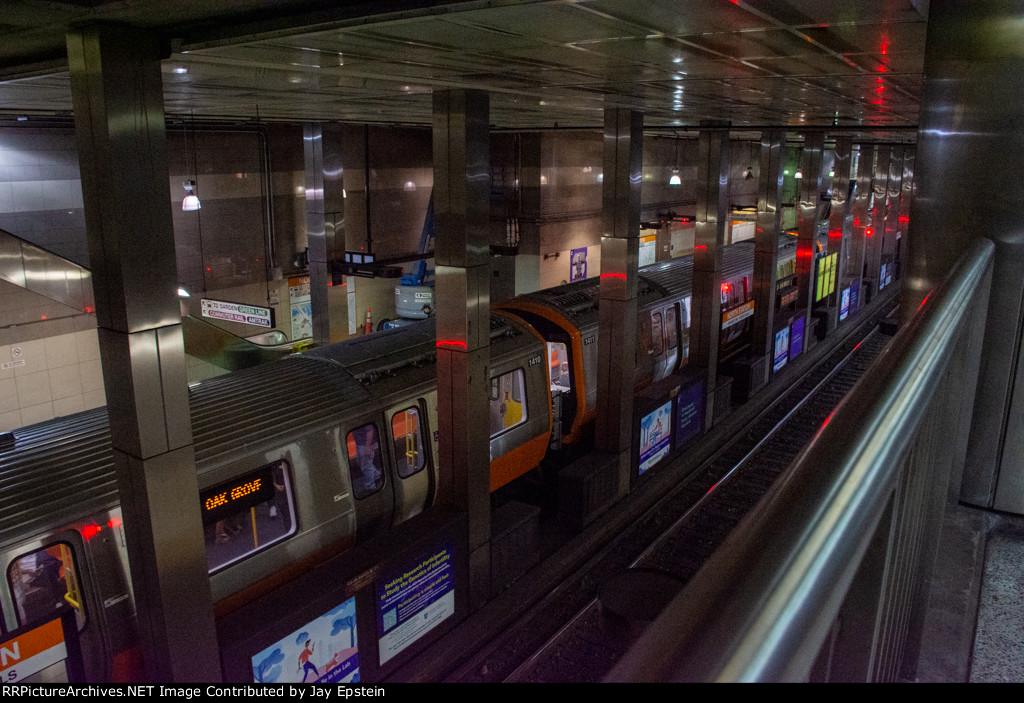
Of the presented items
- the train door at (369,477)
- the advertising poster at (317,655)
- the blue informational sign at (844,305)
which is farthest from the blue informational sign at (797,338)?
the advertising poster at (317,655)

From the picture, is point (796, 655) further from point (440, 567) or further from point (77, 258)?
point (77, 258)

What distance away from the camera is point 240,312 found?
11.3 m

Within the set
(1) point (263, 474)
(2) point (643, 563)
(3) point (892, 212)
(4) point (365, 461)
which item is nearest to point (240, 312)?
(4) point (365, 461)

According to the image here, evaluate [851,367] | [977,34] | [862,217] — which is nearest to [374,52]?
[977,34]

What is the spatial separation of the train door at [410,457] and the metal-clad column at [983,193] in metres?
5.85

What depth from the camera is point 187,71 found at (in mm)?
6016

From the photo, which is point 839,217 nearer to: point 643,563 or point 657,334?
point 657,334

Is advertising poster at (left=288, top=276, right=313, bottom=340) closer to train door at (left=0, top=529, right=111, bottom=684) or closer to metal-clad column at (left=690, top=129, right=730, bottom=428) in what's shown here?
metal-clad column at (left=690, top=129, right=730, bottom=428)

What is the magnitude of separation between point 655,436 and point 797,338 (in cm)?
829

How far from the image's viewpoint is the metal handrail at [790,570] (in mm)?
617

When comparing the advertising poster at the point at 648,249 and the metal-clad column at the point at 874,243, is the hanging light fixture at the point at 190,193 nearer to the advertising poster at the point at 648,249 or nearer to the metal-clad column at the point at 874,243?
the advertising poster at the point at 648,249

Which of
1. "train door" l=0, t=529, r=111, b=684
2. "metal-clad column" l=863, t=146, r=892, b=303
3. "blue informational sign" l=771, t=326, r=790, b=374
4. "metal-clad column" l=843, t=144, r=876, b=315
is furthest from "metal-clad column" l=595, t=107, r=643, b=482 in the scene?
"metal-clad column" l=863, t=146, r=892, b=303

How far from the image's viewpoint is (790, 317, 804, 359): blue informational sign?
58.8 ft

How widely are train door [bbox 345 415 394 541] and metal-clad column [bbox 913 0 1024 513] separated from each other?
5549 millimetres
